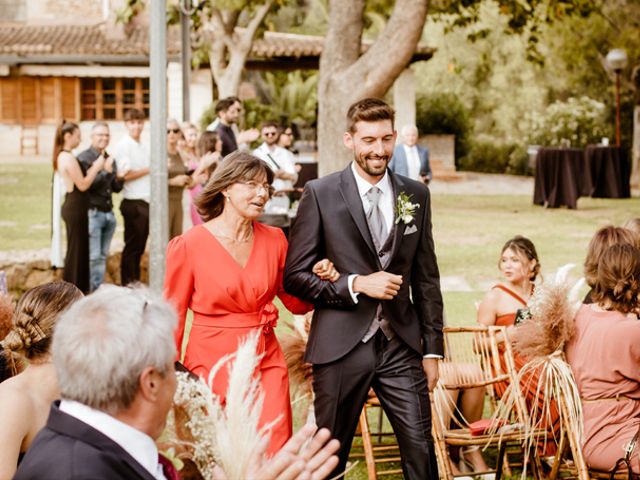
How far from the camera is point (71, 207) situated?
36.2ft

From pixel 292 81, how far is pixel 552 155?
57.1 feet

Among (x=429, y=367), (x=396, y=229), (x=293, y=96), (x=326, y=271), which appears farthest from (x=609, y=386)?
(x=293, y=96)

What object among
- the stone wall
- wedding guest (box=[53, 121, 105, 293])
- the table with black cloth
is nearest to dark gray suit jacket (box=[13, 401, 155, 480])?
wedding guest (box=[53, 121, 105, 293])

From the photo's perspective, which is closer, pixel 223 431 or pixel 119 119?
pixel 223 431

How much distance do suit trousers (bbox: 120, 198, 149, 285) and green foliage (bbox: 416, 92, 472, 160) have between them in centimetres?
2471

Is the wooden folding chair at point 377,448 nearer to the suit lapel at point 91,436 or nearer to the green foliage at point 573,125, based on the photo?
the suit lapel at point 91,436

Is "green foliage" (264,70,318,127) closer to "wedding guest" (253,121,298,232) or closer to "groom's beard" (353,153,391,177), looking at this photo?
"wedding guest" (253,121,298,232)

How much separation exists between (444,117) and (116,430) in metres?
34.9

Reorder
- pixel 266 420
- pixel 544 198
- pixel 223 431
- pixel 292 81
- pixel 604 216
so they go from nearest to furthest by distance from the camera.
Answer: pixel 223 431 < pixel 266 420 < pixel 604 216 < pixel 544 198 < pixel 292 81

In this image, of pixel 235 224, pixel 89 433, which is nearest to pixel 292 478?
pixel 89 433

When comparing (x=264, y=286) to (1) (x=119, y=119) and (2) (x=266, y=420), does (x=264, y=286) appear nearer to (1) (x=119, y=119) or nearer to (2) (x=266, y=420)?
(2) (x=266, y=420)

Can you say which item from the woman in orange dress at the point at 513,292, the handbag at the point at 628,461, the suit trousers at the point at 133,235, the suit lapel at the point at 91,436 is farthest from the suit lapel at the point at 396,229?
the suit trousers at the point at 133,235

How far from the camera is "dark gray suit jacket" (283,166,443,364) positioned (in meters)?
4.88

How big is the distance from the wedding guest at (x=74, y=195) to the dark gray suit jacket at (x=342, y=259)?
21.0ft
